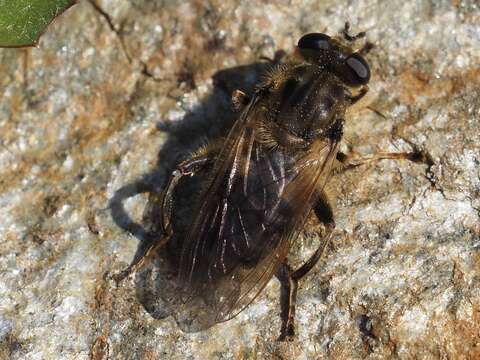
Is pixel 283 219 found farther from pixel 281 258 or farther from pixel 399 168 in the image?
pixel 399 168

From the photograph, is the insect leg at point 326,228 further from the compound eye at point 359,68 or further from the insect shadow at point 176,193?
the compound eye at point 359,68

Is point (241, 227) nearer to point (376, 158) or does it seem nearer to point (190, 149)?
point (190, 149)

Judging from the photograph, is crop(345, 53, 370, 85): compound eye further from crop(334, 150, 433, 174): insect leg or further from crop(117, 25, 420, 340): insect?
crop(334, 150, 433, 174): insect leg

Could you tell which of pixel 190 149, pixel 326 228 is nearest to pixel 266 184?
pixel 326 228

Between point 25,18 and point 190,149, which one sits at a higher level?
point 25,18

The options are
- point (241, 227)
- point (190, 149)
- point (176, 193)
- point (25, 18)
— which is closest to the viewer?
point (241, 227)

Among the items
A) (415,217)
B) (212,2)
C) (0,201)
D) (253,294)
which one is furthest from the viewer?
(212,2)

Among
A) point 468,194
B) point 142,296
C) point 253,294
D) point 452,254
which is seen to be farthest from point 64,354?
Answer: point 468,194

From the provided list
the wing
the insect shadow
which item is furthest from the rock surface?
the wing
